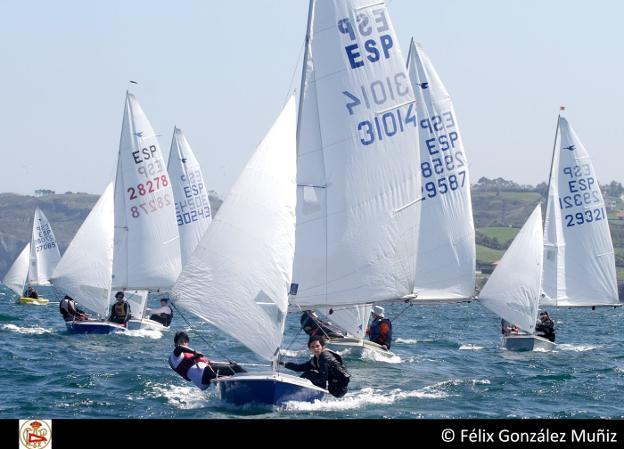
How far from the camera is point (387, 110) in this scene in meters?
22.3

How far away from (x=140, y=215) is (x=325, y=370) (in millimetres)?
18444

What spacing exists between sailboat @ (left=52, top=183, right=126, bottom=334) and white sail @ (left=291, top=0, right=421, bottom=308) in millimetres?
10480

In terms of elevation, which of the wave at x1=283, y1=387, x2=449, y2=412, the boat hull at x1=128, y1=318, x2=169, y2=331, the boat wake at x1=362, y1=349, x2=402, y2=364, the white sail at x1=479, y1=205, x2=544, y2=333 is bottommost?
the wave at x1=283, y1=387, x2=449, y2=412

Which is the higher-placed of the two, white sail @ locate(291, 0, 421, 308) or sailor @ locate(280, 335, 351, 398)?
white sail @ locate(291, 0, 421, 308)

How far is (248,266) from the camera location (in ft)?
57.2

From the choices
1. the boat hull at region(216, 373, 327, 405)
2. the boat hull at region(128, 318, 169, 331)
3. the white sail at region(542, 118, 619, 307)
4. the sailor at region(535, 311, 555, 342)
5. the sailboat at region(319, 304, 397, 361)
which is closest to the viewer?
the boat hull at region(216, 373, 327, 405)

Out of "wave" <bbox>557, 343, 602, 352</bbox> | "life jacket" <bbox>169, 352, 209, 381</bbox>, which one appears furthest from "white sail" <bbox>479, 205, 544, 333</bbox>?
"life jacket" <bbox>169, 352, 209, 381</bbox>

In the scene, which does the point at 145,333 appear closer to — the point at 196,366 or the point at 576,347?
the point at 576,347

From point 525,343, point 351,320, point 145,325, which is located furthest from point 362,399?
point 145,325

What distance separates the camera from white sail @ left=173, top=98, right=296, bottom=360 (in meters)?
17.4

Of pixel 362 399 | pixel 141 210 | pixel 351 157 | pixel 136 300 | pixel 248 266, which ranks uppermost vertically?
pixel 351 157
